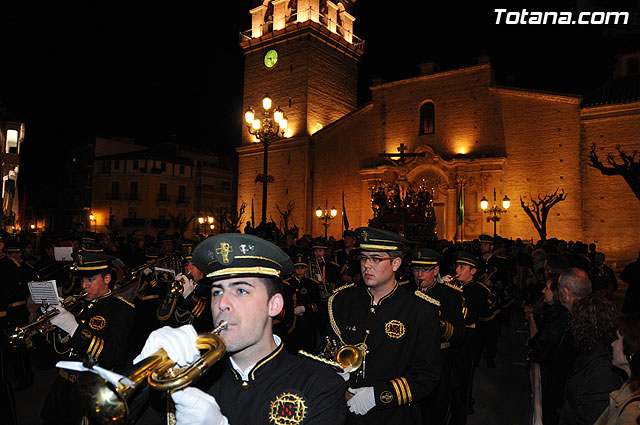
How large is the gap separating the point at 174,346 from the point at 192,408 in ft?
0.91

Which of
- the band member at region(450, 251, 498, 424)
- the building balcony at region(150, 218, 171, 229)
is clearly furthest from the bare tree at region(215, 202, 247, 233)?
the building balcony at region(150, 218, 171, 229)

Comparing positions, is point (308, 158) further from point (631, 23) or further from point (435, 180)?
point (631, 23)

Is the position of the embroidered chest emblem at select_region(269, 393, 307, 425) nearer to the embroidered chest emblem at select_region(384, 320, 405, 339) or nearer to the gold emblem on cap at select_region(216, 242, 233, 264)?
the gold emblem on cap at select_region(216, 242, 233, 264)

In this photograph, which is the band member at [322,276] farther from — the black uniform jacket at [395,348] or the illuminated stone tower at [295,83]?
the illuminated stone tower at [295,83]

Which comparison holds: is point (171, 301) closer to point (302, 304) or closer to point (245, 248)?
point (302, 304)

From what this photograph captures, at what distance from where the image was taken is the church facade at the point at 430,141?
2442 centimetres

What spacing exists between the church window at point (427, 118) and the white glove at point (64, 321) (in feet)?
92.1

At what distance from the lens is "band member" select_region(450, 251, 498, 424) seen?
19.5 ft

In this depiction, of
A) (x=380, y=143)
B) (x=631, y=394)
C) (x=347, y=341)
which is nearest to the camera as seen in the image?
(x=631, y=394)

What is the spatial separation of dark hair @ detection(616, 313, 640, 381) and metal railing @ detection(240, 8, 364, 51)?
3362 centimetres

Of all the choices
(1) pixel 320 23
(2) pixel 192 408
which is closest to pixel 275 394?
(2) pixel 192 408

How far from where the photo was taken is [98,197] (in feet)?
172

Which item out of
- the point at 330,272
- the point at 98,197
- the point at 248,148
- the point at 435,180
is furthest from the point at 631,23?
the point at 98,197

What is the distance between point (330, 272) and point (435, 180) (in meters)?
18.5
